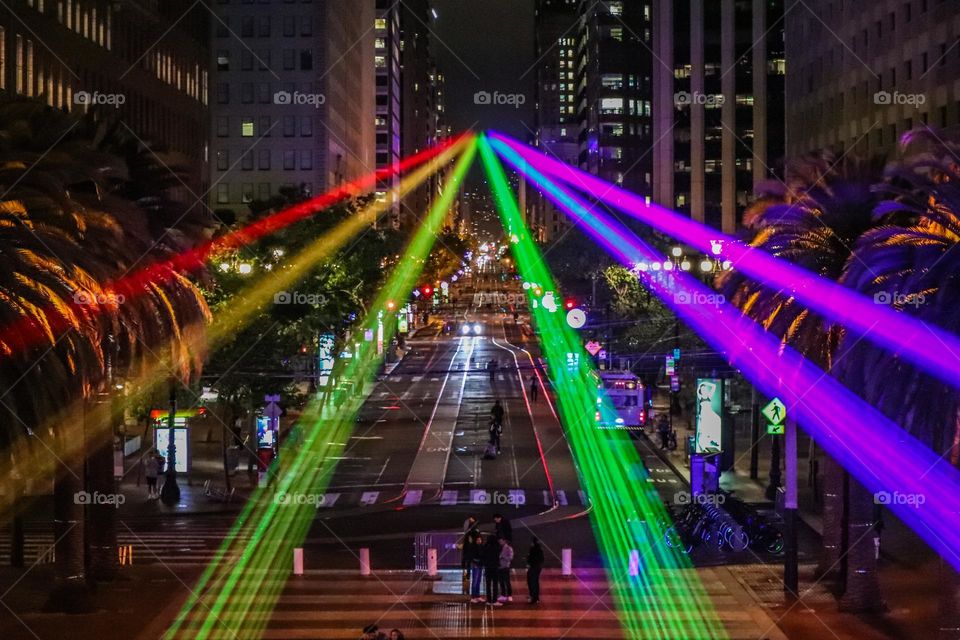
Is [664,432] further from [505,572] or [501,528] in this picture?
[505,572]

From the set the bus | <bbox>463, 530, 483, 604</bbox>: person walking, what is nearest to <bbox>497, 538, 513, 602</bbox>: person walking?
<bbox>463, 530, 483, 604</bbox>: person walking

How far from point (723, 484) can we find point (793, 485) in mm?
17138

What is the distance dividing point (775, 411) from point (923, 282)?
12.2m

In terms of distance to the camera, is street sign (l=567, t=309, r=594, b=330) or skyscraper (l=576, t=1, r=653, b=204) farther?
skyscraper (l=576, t=1, r=653, b=204)

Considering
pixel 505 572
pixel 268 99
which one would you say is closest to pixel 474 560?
pixel 505 572

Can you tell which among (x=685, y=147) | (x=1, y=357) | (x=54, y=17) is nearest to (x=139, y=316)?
(x=1, y=357)

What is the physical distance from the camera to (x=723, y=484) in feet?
139

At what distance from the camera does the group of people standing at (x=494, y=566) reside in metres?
23.9

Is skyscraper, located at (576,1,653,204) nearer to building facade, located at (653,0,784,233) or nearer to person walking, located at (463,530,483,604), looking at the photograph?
building facade, located at (653,0,784,233)

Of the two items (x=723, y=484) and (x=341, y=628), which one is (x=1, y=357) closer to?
(x=341, y=628)

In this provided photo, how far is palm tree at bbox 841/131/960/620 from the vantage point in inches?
720

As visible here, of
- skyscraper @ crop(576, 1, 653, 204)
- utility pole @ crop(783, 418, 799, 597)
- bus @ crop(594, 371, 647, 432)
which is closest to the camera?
utility pole @ crop(783, 418, 799, 597)

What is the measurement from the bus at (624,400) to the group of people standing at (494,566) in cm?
3233

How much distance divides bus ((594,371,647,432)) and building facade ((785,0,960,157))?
13.2 m
